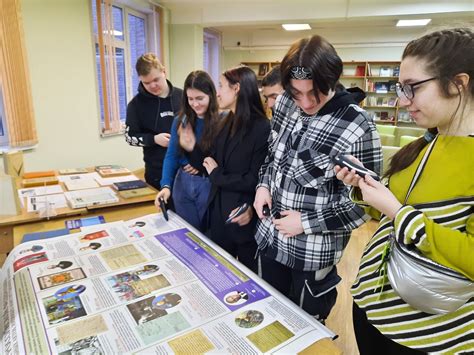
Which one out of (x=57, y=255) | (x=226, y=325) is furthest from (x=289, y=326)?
(x=57, y=255)

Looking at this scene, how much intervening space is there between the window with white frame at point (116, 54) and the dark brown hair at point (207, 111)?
253 cm

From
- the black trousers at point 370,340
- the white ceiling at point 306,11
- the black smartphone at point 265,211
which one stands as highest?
the white ceiling at point 306,11

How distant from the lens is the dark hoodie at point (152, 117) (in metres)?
2.22

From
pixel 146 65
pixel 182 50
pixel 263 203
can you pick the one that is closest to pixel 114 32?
pixel 182 50

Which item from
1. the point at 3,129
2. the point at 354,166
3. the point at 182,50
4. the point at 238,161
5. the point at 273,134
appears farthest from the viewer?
the point at 182,50

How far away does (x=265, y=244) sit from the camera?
1210 mm

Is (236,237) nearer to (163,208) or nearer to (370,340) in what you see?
(163,208)

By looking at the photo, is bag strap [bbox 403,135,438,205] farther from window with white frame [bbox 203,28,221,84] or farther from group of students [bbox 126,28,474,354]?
window with white frame [bbox 203,28,221,84]

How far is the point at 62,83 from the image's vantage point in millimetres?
3277

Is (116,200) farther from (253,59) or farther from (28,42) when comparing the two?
(253,59)

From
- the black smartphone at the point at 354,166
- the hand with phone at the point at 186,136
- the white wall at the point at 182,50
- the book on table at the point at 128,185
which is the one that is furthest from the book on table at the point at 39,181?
the white wall at the point at 182,50

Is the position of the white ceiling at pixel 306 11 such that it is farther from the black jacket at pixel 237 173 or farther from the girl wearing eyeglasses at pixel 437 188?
the girl wearing eyeglasses at pixel 437 188

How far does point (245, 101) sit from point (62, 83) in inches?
105

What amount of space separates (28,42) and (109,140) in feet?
4.29
